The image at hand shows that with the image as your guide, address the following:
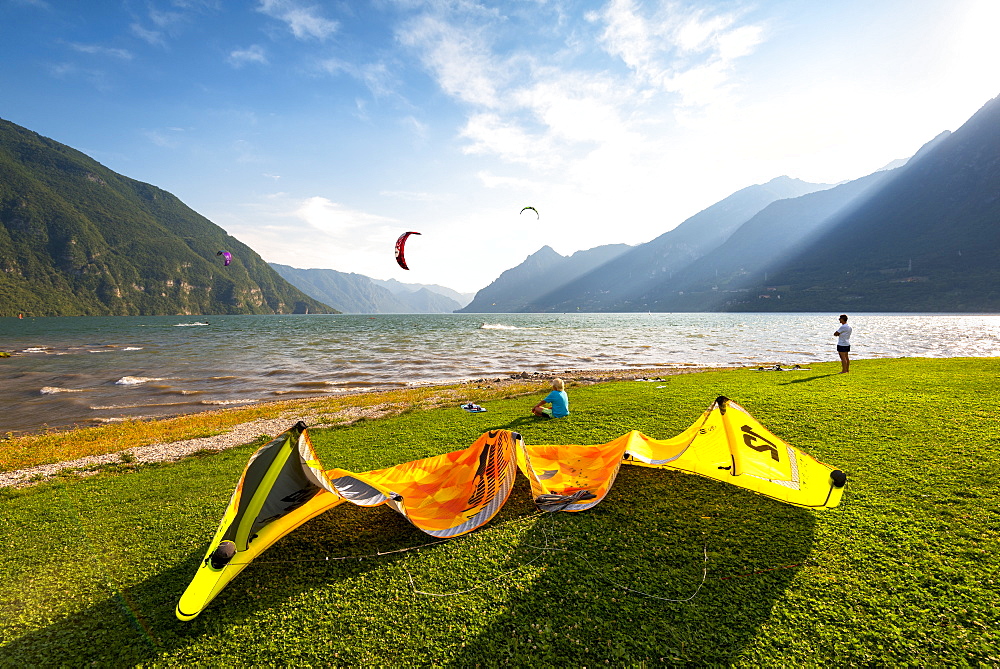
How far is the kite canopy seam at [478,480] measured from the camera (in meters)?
5.29

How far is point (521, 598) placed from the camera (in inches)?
185

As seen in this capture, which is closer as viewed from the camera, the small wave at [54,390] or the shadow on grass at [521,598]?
the shadow on grass at [521,598]

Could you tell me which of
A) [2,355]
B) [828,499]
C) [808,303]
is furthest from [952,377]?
[808,303]

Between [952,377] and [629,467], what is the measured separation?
15.5 m

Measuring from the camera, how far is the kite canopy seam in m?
5.29

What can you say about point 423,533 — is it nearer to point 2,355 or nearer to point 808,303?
point 2,355

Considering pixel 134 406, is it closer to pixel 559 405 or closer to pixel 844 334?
pixel 559 405

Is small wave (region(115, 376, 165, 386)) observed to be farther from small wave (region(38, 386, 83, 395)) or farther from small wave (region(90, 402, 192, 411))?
small wave (region(90, 402, 192, 411))

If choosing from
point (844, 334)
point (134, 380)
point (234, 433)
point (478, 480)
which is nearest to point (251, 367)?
point (134, 380)

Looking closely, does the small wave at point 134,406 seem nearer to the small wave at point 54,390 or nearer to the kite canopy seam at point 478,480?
the small wave at point 54,390

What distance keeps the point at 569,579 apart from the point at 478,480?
8.12 feet

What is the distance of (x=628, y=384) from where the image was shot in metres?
19.2

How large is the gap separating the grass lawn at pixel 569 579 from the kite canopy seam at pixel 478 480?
355mm

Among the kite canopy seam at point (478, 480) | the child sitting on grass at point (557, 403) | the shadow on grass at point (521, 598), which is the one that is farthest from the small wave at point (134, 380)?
the kite canopy seam at point (478, 480)
